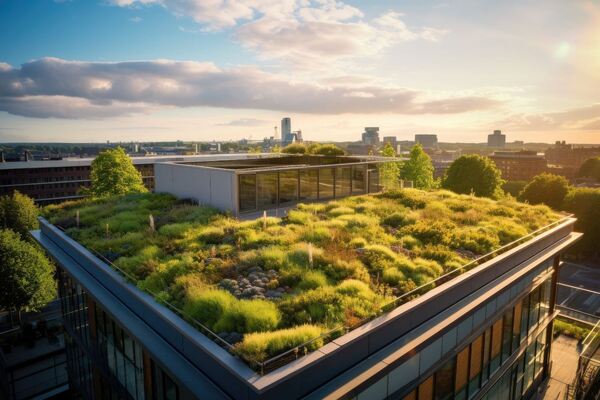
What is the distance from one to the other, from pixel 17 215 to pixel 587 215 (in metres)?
79.6

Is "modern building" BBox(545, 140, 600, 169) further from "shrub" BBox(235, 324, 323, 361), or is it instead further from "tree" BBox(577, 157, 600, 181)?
"shrub" BBox(235, 324, 323, 361)

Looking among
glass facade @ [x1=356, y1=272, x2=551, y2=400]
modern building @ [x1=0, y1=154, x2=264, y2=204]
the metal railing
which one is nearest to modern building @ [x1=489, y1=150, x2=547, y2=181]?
modern building @ [x1=0, y1=154, x2=264, y2=204]

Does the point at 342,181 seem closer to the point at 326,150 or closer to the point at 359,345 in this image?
the point at 326,150

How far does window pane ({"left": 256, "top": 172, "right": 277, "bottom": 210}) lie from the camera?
24891 mm

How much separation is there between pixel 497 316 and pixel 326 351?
35.6 feet

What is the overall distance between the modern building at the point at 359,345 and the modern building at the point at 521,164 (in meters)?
142

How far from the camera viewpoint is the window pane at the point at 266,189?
2489 centimetres

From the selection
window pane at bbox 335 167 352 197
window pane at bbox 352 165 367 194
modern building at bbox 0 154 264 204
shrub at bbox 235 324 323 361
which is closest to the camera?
shrub at bbox 235 324 323 361

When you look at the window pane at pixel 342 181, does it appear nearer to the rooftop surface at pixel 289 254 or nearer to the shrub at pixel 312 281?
the rooftop surface at pixel 289 254

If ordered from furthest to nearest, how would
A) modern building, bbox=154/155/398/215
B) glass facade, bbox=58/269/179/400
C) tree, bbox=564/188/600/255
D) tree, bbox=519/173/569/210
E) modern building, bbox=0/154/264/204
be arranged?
modern building, bbox=0/154/264/204
tree, bbox=519/173/569/210
tree, bbox=564/188/600/255
modern building, bbox=154/155/398/215
glass facade, bbox=58/269/179/400

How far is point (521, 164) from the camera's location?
14962 centimetres

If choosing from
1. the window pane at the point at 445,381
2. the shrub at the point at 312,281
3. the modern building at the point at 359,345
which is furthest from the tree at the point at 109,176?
the window pane at the point at 445,381

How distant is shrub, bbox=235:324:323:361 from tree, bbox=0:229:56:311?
1393 inches

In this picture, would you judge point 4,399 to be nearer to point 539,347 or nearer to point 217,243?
point 217,243
